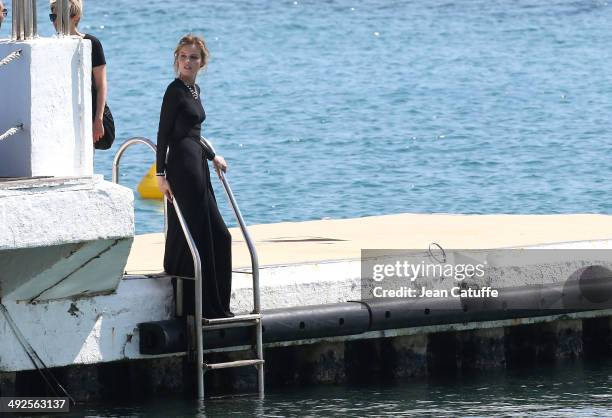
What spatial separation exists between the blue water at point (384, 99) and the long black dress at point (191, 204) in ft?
40.0

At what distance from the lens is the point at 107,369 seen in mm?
10664

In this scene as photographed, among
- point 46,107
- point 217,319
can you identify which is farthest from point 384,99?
point 46,107

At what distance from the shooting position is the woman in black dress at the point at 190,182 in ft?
33.1

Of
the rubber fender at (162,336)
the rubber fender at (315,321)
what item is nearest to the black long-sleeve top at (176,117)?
the rubber fender at (162,336)

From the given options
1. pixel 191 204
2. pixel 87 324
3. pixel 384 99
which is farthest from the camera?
pixel 384 99

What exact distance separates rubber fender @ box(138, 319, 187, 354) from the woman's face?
4.47 ft

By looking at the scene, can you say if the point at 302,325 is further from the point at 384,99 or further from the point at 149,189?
the point at 384,99

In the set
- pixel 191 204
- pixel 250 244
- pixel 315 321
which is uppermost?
pixel 191 204

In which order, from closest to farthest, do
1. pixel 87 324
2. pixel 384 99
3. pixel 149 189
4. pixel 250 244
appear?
pixel 87 324
pixel 250 244
pixel 149 189
pixel 384 99

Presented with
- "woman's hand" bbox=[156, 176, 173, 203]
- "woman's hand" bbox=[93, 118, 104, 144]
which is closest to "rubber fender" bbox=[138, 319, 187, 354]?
"woman's hand" bbox=[156, 176, 173, 203]

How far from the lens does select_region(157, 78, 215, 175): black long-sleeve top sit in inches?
397

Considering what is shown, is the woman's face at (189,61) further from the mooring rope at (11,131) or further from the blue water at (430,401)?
the blue water at (430,401)

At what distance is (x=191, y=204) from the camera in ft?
33.2

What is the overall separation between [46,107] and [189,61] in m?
1.25
